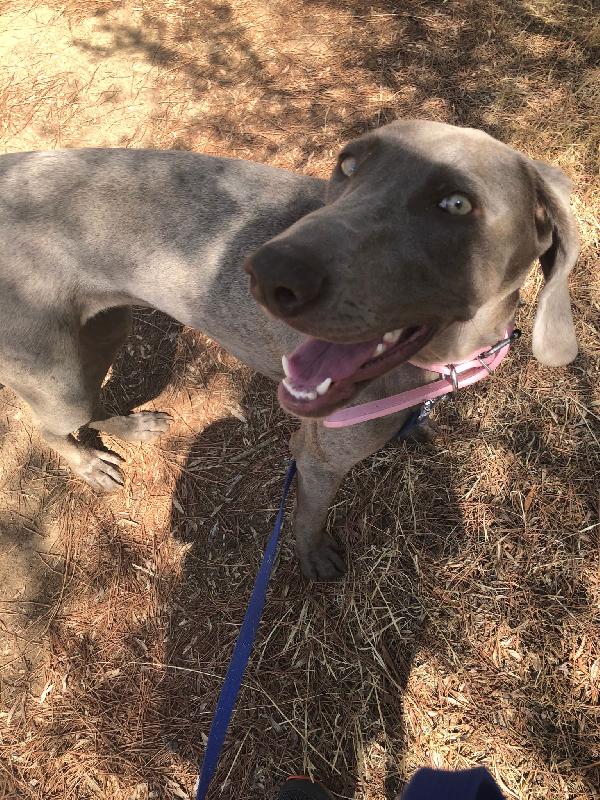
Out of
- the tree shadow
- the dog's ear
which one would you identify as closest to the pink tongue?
the dog's ear

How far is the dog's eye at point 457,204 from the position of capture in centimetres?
191

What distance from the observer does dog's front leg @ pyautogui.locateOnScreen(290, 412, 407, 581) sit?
273 centimetres

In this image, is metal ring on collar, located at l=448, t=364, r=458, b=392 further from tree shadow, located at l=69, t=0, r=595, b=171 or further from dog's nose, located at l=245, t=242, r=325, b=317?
tree shadow, located at l=69, t=0, r=595, b=171

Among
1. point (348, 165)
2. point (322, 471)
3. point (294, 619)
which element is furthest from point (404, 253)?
point (294, 619)

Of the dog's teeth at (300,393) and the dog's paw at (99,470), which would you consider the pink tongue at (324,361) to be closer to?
the dog's teeth at (300,393)

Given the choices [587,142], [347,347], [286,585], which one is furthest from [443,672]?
[587,142]

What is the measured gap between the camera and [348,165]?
2266 mm

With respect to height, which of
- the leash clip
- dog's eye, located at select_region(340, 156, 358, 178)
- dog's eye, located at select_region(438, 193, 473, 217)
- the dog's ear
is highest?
dog's eye, located at select_region(340, 156, 358, 178)

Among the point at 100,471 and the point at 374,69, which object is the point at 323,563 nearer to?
the point at 100,471

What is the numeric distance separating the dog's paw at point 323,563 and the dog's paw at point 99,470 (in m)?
1.47

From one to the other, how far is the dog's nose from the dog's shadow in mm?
2378

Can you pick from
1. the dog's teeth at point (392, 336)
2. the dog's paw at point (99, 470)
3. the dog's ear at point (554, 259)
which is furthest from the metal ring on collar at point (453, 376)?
the dog's paw at point (99, 470)

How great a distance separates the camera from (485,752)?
Result: 313 cm

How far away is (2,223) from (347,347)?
6.07 ft
